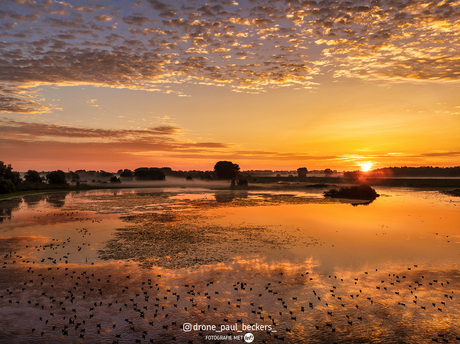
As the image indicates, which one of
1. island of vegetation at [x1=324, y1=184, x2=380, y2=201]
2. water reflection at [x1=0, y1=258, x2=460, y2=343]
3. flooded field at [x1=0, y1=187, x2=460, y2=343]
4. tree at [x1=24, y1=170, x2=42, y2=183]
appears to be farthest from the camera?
tree at [x1=24, y1=170, x2=42, y2=183]

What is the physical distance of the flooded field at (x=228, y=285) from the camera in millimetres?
11133

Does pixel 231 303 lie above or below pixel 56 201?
below

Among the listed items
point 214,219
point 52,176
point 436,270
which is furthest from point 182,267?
point 52,176

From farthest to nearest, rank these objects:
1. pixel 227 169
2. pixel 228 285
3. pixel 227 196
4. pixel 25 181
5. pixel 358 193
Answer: pixel 227 169, pixel 25 181, pixel 358 193, pixel 227 196, pixel 228 285

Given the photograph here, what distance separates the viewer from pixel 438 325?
452 inches

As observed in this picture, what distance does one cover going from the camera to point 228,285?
15.3 m

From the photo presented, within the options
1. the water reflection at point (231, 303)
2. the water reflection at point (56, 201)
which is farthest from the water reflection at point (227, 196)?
the water reflection at point (231, 303)

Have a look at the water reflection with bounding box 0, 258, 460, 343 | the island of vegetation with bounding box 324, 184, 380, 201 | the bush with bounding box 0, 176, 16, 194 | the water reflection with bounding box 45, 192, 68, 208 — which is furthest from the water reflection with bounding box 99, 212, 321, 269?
the bush with bounding box 0, 176, 16, 194

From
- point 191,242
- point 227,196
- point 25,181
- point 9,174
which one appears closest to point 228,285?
point 191,242

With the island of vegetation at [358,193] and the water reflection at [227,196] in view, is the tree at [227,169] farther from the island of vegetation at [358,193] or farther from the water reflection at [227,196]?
the island of vegetation at [358,193]

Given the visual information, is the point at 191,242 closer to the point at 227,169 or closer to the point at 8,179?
the point at 8,179

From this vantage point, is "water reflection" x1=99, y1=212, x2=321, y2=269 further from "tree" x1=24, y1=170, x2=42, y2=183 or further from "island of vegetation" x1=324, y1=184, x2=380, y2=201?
"tree" x1=24, y1=170, x2=42, y2=183

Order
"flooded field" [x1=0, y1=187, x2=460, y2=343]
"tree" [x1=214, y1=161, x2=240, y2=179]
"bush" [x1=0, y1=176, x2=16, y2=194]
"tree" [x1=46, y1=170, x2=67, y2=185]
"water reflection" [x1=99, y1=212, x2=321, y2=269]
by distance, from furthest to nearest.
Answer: "tree" [x1=214, y1=161, x2=240, y2=179] < "tree" [x1=46, y1=170, x2=67, y2=185] < "bush" [x1=0, y1=176, x2=16, y2=194] < "water reflection" [x1=99, y1=212, x2=321, y2=269] < "flooded field" [x1=0, y1=187, x2=460, y2=343]

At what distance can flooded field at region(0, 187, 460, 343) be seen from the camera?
11133mm
